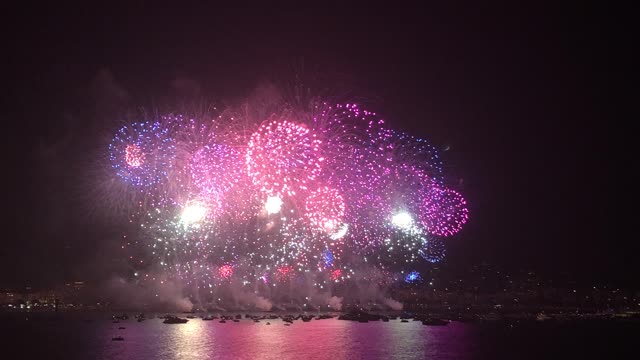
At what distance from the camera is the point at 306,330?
2574 inches

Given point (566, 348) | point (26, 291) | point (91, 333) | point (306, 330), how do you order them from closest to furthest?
point (566, 348), point (91, 333), point (306, 330), point (26, 291)

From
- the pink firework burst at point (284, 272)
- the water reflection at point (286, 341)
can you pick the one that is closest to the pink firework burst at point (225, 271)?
the pink firework burst at point (284, 272)

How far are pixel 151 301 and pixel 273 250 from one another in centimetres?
2519

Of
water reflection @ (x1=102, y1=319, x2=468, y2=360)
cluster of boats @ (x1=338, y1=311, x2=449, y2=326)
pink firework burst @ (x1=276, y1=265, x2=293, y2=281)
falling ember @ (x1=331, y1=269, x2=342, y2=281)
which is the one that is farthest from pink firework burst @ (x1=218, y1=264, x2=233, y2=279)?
cluster of boats @ (x1=338, y1=311, x2=449, y2=326)

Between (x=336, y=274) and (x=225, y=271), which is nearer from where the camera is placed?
(x=225, y=271)

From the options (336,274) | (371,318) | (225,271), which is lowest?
(371,318)

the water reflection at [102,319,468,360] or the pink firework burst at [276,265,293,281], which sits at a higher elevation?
the pink firework burst at [276,265,293,281]

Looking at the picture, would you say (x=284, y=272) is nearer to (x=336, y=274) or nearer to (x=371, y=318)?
(x=336, y=274)

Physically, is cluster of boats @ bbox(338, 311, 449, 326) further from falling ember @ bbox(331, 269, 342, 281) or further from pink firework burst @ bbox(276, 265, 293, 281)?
pink firework burst @ bbox(276, 265, 293, 281)

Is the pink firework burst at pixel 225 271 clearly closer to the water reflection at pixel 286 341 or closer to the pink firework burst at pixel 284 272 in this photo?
the pink firework burst at pixel 284 272

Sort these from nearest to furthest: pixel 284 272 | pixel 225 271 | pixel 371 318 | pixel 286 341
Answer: pixel 286 341 < pixel 225 271 < pixel 371 318 < pixel 284 272

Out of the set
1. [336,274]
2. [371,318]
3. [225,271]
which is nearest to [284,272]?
[336,274]

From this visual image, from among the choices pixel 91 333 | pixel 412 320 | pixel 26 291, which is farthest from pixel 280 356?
pixel 26 291

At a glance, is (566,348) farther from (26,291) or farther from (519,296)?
(26,291)
